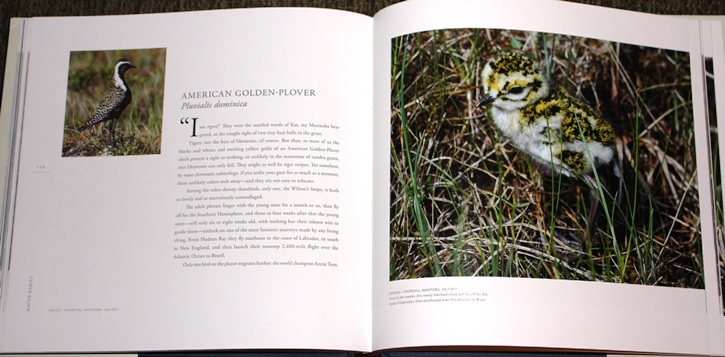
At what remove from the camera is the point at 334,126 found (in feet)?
2.76

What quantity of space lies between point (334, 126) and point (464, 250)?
0.19 m

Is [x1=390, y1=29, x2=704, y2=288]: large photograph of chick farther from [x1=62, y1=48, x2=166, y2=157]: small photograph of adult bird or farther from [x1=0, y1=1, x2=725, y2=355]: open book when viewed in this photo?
[x1=62, y1=48, x2=166, y2=157]: small photograph of adult bird

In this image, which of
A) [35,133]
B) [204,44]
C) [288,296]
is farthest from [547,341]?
[35,133]

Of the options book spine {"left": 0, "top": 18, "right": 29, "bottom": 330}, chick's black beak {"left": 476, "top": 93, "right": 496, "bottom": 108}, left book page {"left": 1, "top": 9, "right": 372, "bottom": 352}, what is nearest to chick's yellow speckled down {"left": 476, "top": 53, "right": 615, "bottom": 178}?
chick's black beak {"left": 476, "top": 93, "right": 496, "bottom": 108}

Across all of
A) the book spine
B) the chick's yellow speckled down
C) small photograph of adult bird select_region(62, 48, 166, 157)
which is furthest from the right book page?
the book spine

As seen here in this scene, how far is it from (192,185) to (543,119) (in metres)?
0.38

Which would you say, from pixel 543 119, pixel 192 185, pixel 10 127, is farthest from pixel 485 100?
pixel 10 127

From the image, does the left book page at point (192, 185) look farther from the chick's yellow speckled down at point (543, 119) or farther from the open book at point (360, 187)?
the chick's yellow speckled down at point (543, 119)

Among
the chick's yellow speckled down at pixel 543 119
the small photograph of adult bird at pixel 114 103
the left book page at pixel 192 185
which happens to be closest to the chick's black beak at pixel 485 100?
the chick's yellow speckled down at pixel 543 119

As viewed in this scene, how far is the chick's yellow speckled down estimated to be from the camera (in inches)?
32.5

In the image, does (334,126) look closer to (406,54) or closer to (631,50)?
(406,54)

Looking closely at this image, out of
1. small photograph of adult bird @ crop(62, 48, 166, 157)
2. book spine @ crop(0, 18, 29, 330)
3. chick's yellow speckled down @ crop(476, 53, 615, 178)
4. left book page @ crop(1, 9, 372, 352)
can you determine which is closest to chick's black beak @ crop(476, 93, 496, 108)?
chick's yellow speckled down @ crop(476, 53, 615, 178)

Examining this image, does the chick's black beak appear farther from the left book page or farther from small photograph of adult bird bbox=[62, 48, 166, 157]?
small photograph of adult bird bbox=[62, 48, 166, 157]

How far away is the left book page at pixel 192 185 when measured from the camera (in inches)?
31.7
